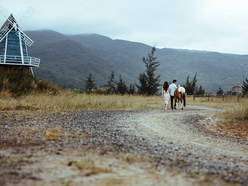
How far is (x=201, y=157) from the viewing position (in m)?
4.81

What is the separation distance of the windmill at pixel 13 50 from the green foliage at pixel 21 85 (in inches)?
552

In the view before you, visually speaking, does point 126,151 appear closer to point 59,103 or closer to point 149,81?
point 59,103

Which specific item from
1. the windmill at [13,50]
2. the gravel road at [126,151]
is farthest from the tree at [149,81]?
the gravel road at [126,151]

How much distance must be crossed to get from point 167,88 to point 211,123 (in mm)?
6725

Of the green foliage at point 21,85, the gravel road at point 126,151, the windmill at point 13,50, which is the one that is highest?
the windmill at point 13,50

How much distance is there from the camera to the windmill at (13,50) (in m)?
33.8

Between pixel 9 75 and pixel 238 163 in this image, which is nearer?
pixel 238 163

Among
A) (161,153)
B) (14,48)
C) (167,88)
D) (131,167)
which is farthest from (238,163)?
(14,48)

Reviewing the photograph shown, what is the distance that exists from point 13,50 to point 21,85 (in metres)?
21.6

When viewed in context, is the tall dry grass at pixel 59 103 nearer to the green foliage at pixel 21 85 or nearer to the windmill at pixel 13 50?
the green foliage at pixel 21 85

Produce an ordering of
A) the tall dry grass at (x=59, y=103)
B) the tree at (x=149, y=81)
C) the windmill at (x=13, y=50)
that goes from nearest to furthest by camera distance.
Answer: the tall dry grass at (x=59, y=103) < the windmill at (x=13, y=50) < the tree at (x=149, y=81)

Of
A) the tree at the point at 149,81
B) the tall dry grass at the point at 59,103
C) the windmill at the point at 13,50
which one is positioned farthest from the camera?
the tree at the point at 149,81

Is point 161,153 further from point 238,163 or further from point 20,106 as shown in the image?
point 20,106

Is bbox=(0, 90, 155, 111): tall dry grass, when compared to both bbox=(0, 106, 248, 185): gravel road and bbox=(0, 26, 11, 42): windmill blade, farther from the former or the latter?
bbox=(0, 26, 11, 42): windmill blade
